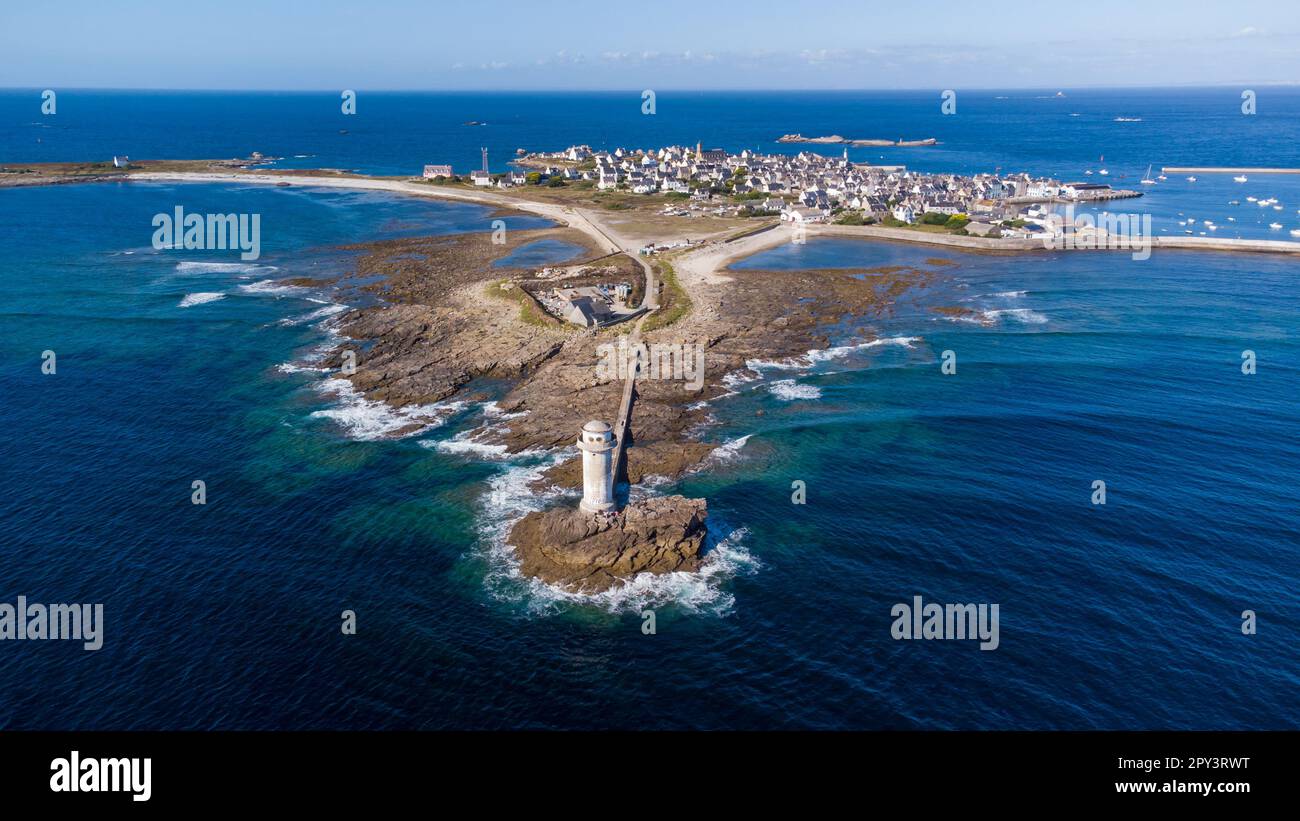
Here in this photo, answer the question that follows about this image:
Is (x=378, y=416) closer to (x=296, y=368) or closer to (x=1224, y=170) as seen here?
(x=296, y=368)


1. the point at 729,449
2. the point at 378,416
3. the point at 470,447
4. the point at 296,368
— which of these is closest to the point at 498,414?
the point at 470,447

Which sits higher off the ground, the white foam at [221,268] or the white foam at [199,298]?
the white foam at [221,268]

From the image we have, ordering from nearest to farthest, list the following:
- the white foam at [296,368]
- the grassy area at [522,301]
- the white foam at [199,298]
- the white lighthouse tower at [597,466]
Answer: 1. the white lighthouse tower at [597,466]
2. the white foam at [296,368]
3. the grassy area at [522,301]
4. the white foam at [199,298]

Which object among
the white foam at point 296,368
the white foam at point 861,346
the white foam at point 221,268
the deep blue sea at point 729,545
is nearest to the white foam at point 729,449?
the deep blue sea at point 729,545

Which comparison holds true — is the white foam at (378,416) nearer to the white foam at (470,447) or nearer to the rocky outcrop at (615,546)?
the white foam at (470,447)

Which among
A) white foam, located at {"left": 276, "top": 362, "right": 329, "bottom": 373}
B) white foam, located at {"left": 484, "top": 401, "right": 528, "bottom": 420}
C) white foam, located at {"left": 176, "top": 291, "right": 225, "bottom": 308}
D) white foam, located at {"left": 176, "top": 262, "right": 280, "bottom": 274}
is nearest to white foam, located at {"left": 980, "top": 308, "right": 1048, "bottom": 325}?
white foam, located at {"left": 484, "top": 401, "right": 528, "bottom": 420}
